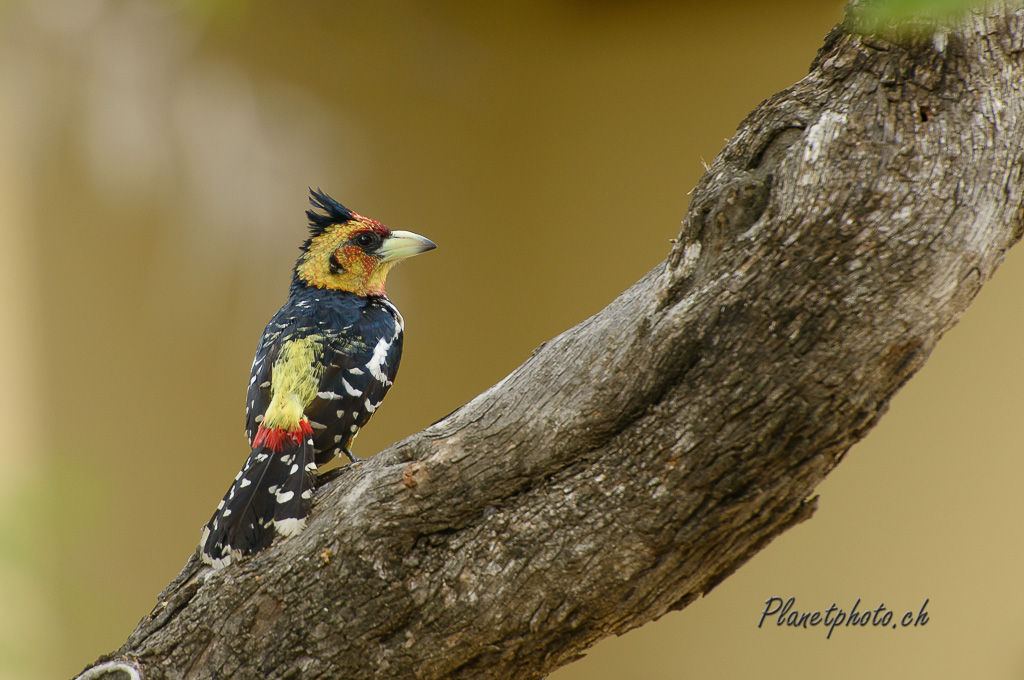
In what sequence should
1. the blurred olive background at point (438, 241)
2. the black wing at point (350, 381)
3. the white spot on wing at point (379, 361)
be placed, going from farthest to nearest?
the blurred olive background at point (438, 241), the white spot on wing at point (379, 361), the black wing at point (350, 381)

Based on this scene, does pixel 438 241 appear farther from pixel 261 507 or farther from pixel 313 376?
pixel 261 507

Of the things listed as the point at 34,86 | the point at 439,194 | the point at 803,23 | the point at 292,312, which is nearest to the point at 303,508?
the point at 292,312

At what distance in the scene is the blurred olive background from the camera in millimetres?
2932

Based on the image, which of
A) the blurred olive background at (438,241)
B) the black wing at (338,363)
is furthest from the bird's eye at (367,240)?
the blurred olive background at (438,241)

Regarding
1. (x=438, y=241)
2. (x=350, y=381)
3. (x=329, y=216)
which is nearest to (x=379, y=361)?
(x=350, y=381)

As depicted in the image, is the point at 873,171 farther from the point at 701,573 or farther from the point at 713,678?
the point at 713,678

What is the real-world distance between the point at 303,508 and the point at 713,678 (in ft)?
10.1

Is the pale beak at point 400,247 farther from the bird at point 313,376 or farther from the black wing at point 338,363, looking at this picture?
the black wing at point 338,363

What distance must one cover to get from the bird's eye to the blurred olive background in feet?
3.47

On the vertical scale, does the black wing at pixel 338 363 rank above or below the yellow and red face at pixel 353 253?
below

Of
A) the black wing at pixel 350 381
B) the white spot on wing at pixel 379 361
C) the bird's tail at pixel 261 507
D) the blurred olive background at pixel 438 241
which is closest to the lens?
the bird's tail at pixel 261 507

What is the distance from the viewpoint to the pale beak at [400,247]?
259 cm

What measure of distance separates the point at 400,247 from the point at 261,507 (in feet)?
3.47

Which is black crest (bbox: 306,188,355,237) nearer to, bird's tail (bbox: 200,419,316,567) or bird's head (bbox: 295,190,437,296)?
bird's head (bbox: 295,190,437,296)
